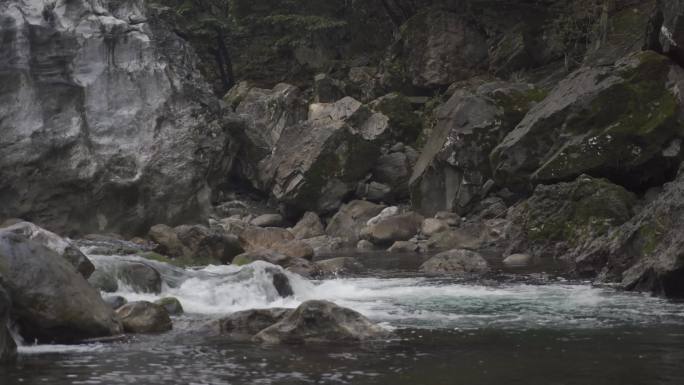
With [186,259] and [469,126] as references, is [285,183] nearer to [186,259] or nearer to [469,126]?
[469,126]

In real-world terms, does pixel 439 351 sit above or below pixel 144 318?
below

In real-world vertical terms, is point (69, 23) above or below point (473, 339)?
above

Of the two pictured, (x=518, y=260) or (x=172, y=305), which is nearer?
(x=172, y=305)

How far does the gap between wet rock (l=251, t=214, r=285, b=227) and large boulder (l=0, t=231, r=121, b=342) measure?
23813 mm

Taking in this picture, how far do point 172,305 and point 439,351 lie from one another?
5.46m

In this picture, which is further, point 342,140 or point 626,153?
point 342,140

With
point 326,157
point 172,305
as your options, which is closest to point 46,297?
point 172,305

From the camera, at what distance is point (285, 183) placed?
35594mm

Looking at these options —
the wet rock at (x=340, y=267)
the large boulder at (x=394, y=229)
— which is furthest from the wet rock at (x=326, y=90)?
the wet rock at (x=340, y=267)

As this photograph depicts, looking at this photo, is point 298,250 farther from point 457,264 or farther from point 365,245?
point 457,264

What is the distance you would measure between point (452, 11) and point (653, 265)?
31.1 m

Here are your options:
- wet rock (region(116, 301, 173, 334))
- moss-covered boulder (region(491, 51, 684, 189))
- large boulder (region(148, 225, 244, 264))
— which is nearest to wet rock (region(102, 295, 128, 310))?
wet rock (region(116, 301, 173, 334))

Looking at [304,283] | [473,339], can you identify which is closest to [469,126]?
[304,283]

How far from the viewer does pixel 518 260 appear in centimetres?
2131
